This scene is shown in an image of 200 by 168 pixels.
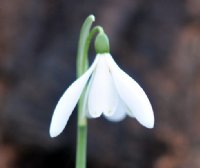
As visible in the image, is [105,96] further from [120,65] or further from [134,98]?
[120,65]

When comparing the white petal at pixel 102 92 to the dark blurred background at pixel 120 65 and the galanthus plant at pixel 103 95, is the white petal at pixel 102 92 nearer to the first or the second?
the galanthus plant at pixel 103 95

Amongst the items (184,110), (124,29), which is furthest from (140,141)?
(124,29)

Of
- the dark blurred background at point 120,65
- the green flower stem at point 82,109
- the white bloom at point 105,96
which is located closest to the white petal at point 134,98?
the white bloom at point 105,96

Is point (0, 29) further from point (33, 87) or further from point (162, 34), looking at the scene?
point (162, 34)

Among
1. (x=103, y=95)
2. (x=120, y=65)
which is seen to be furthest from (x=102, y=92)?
(x=120, y=65)

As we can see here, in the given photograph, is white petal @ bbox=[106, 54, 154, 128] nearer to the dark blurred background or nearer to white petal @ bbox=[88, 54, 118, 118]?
white petal @ bbox=[88, 54, 118, 118]

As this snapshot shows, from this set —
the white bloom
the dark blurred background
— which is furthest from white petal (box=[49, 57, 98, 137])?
the dark blurred background
